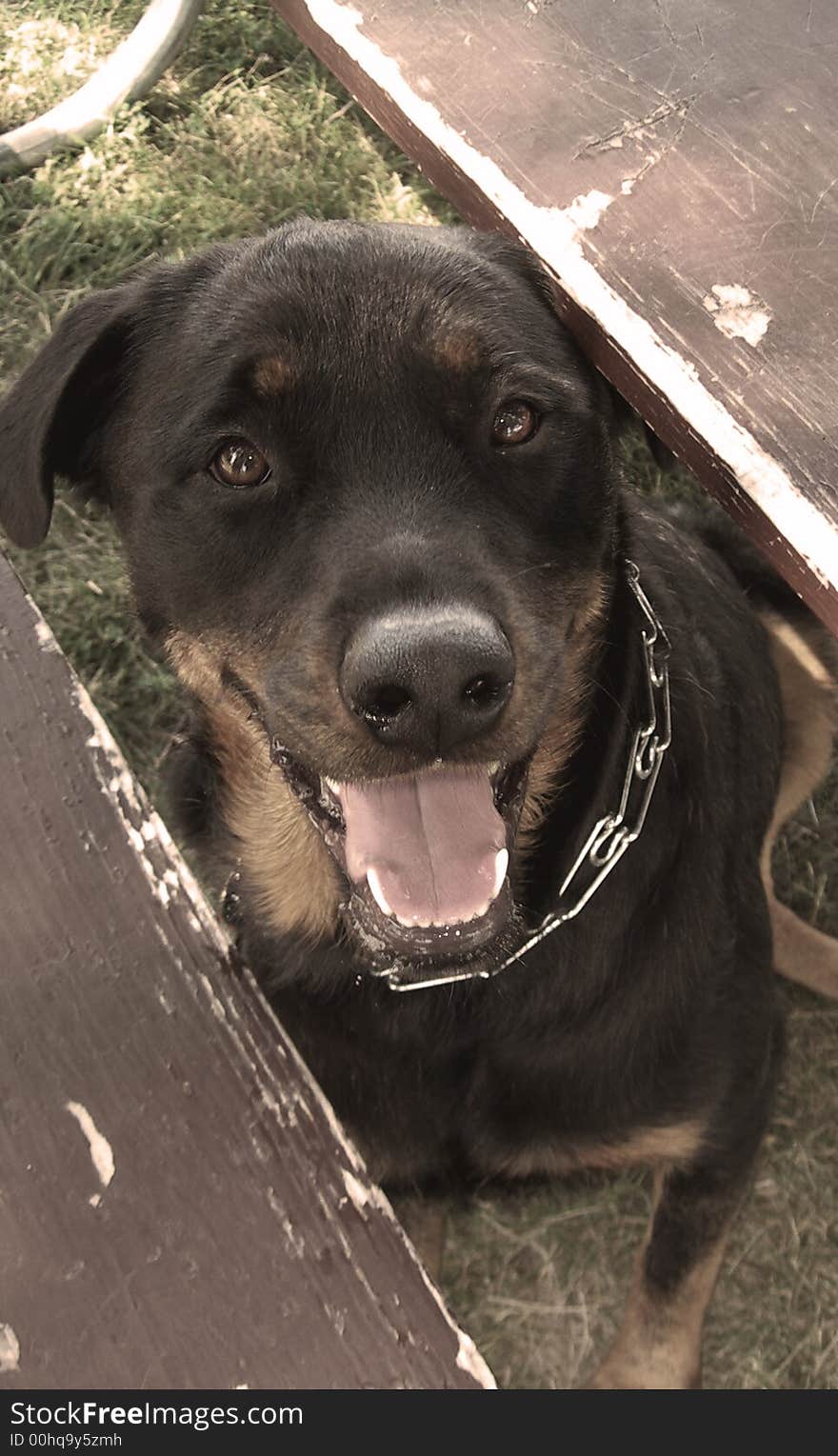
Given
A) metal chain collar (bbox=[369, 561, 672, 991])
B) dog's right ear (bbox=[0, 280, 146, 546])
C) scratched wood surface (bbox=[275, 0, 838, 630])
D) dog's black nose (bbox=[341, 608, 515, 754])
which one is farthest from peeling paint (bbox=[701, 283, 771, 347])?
dog's right ear (bbox=[0, 280, 146, 546])

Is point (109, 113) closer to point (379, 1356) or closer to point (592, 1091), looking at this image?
point (592, 1091)

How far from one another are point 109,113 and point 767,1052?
3459 millimetres

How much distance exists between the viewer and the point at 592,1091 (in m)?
2.24

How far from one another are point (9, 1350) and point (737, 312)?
168 centimetres

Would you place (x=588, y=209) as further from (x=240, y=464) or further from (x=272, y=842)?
(x=272, y=842)

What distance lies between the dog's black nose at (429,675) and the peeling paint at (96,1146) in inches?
23.3

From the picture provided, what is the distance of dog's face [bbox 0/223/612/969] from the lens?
1816 mm

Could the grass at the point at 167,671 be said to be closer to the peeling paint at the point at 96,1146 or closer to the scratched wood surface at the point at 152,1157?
the scratched wood surface at the point at 152,1157

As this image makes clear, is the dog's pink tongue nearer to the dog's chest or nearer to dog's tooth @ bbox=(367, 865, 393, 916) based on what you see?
dog's tooth @ bbox=(367, 865, 393, 916)

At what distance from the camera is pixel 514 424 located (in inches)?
78.5

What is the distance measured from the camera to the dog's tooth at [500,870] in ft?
6.22

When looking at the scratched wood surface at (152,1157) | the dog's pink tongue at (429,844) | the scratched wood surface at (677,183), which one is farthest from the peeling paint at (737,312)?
the scratched wood surface at (152,1157)

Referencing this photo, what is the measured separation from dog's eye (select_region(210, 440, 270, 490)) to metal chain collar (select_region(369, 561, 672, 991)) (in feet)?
2.00
